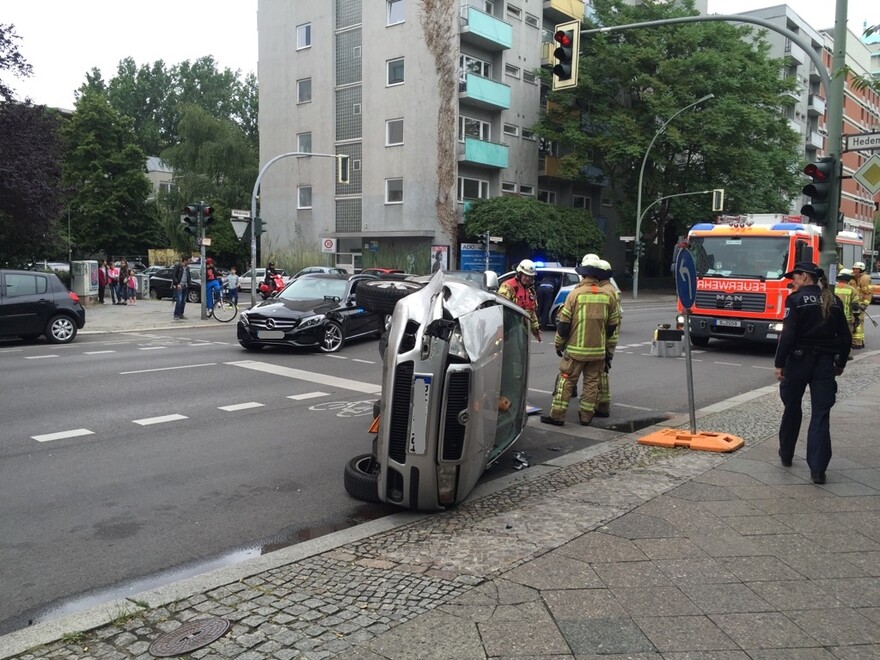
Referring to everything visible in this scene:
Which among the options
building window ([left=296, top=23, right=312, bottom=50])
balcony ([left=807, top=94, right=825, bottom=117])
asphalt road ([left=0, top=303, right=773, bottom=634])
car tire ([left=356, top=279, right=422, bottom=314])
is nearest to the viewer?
asphalt road ([left=0, top=303, right=773, bottom=634])

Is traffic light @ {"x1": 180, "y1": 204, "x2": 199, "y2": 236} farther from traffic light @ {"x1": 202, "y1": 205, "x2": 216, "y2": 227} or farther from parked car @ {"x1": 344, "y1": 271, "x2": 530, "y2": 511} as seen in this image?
parked car @ {"x1": 344, "y1": 271, "x2": 530, "y2": 511}

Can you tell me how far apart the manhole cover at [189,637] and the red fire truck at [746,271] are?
13660 millimetres

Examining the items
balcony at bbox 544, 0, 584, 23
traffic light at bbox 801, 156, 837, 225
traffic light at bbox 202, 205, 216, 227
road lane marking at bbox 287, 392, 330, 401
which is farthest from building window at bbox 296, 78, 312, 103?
road lane marking at bbox 287, 392, 330, 401

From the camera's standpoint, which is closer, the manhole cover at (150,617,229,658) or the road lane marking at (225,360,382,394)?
the manhole cover at (150,617,229,658)

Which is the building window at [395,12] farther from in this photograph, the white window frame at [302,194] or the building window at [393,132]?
the white window frame at [302,194]

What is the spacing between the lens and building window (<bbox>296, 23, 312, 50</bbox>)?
43750 millimetres

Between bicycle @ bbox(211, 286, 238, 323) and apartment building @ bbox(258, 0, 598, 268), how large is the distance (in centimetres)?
1072

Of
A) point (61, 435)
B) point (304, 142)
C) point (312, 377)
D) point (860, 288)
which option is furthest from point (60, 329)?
point (304, 142)

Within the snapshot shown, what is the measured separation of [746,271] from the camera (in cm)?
1560

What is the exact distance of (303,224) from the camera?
45031 mm

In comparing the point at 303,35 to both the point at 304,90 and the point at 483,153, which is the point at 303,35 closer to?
the point at 304,90

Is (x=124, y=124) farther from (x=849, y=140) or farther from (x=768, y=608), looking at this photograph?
(x=768, y=608)

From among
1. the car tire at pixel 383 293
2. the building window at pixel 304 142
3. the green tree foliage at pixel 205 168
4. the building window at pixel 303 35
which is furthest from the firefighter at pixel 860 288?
the green tree foliage at pixel 205 168

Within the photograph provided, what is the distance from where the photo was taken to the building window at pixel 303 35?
144 feet
